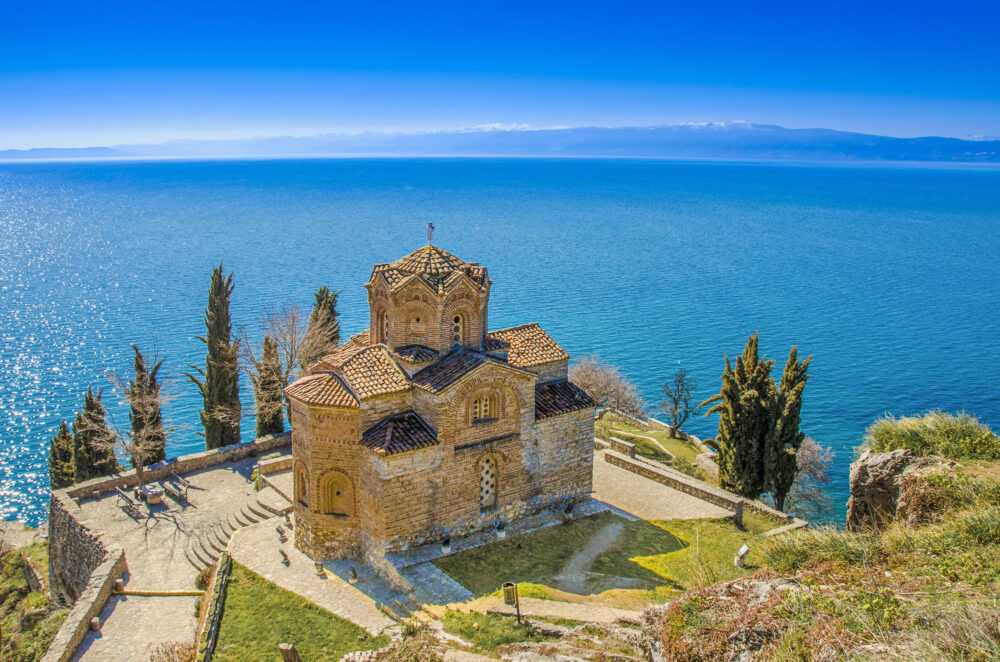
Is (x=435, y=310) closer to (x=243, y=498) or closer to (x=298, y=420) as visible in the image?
(x=298, y=420)

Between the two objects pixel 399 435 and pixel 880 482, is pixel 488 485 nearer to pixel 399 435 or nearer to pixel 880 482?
pixel 399 435

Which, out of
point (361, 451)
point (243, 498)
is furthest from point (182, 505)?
point (361, 451)

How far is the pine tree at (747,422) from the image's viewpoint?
95.2 ft

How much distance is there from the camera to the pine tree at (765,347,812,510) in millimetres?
28734

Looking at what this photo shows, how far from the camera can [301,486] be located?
23547 mm

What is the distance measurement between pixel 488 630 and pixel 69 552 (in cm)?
1995

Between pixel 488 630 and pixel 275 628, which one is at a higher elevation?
pixel 488 630

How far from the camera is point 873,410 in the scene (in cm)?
4925

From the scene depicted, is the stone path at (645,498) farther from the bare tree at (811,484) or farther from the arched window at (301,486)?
the bare tree at (811,484)

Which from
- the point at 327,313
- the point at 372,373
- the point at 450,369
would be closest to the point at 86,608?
the point at 372,373

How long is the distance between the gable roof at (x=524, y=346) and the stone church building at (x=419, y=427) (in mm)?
165

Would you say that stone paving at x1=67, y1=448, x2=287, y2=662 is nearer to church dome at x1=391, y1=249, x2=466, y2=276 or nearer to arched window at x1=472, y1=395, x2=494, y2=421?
arched window at x1=472, y1=395, x2=494, y2=421

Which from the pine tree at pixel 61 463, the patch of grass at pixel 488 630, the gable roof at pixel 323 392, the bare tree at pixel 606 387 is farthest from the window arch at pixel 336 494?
the bare tree at pixel 606 387

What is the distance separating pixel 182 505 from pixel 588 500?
651 inches
